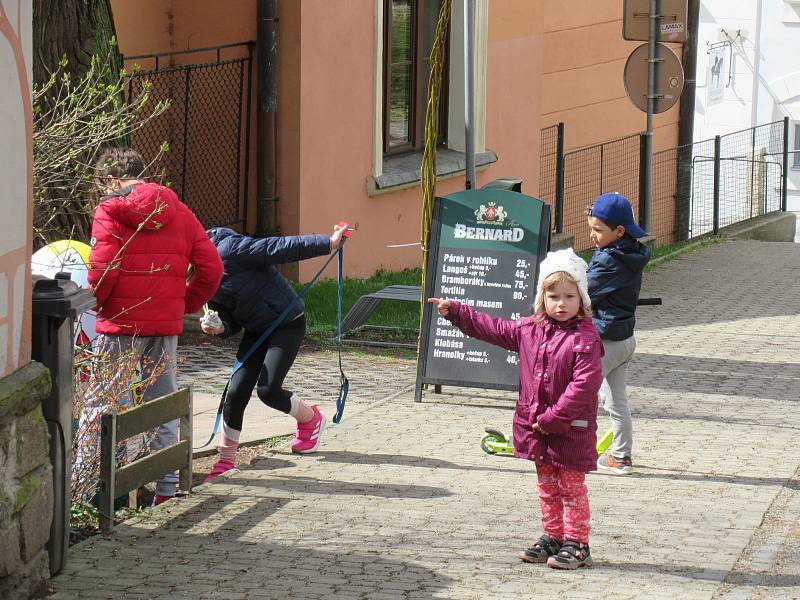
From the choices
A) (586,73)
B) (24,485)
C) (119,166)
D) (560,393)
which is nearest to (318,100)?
(119,166)

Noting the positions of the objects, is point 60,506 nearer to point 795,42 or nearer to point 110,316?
point 110,316

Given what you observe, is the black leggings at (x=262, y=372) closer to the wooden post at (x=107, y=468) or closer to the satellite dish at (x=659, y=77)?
the wooden post at (x=107, y=468)

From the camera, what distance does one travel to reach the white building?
120 feet

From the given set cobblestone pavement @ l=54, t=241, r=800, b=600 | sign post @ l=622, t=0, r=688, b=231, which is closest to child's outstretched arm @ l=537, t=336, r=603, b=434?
cobblestone pavement @ l=54, t=241, r=800, b=600

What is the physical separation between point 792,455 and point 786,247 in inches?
450

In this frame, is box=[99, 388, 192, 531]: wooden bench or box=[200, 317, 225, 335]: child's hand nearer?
box=[99, 388, 192, 531]: wooden bench

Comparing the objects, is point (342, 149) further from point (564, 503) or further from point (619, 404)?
point (564, 503)

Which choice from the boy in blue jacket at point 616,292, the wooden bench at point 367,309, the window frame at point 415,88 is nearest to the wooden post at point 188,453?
the boy in blue jacket at point 616,292

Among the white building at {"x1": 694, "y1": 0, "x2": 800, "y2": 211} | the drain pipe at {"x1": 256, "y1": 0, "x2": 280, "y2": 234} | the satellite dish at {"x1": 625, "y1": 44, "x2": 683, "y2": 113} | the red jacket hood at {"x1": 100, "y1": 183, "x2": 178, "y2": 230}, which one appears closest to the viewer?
the red jacket hood at {"x1": 100, "y1": 183, "x2": 178, "y2": 230}

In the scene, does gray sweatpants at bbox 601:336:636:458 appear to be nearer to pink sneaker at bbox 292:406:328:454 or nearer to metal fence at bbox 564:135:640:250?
pink sneaker at bbox 292:406:328:454

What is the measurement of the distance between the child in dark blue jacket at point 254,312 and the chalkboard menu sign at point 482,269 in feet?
5.49

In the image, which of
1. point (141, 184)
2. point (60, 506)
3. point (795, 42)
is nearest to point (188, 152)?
point (141, 184)

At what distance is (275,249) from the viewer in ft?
23.5

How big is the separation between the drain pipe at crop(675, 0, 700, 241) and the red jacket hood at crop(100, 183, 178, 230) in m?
14.6
